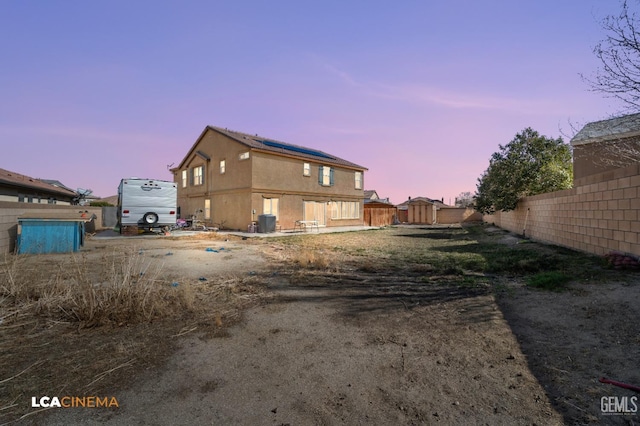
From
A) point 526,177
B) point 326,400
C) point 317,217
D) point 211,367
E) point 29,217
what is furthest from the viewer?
point 317,217

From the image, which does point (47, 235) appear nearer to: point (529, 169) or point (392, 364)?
point (392, 364)

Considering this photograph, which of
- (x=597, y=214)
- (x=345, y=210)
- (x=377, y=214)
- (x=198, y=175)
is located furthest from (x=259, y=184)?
(x=597, y=214)

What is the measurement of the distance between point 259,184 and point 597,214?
17640 millimetres

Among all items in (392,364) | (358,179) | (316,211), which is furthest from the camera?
(358,179)

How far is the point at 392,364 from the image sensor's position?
3168mm

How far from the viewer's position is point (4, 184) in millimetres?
17328

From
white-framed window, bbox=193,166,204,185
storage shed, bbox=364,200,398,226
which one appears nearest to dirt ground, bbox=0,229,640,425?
white-framed window, bbox=193,166,204,185

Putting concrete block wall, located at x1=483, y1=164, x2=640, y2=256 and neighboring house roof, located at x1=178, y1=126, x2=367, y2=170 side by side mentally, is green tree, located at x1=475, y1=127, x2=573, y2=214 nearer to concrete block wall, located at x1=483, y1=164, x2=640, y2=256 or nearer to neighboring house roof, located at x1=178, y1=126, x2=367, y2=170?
concrete block wall, located at x1=483, y1=164, x2=640, y2=256

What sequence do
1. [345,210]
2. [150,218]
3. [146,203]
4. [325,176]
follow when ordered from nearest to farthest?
[146,203], [150,218], [325,176], [345,210]

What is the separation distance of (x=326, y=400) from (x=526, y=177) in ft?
70.7

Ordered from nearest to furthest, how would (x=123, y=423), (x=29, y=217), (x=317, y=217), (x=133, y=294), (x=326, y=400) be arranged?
(x=123, y=423) < (x=326, y=400) < (x=133, y=294) < (x=29, y=217) < (x=317, y=217)

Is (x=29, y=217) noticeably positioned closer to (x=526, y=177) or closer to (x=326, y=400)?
(x=326, y=400)

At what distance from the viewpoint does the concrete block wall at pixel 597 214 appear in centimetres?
729

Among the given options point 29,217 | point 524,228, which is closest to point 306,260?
point 29,217
